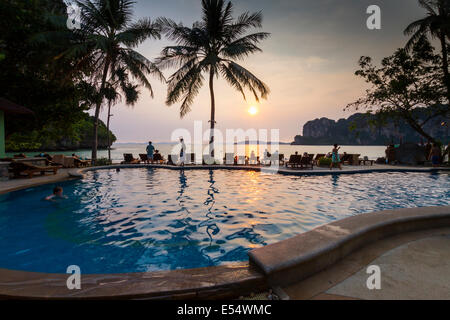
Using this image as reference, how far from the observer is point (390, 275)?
230 cm

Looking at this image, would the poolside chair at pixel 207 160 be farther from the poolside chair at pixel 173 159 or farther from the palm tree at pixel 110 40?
the palm tree at pixel 110 40

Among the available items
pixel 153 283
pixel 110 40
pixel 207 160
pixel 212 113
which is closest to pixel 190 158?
pixel 207 160

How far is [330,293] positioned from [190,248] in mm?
2711

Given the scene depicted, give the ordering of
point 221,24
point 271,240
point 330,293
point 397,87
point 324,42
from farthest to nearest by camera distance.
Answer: point 397,87
point 221,24
point 324,42
point 271,240
point 330,293

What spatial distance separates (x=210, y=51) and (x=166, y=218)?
49.3 ft

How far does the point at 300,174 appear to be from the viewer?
12.9 m

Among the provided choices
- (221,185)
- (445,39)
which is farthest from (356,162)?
(221,185)

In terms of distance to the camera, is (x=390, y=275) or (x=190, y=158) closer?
(x=390, y=275)

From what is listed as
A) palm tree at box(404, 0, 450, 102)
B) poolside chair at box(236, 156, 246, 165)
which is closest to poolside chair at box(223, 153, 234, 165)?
poolside chair at box(236, 156, 246, 165)

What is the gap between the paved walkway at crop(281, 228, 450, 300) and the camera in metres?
2.00

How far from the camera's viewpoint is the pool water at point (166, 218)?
3766 millimetres

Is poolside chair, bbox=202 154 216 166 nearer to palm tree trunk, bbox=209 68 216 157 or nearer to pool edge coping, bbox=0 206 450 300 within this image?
palm tree trunk, bbox=209 68 216 157

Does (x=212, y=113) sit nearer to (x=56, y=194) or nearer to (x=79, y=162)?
(x=79, y=162)
